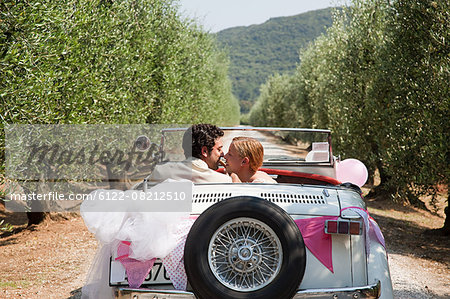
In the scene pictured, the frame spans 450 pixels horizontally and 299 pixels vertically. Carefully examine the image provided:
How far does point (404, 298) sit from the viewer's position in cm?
623

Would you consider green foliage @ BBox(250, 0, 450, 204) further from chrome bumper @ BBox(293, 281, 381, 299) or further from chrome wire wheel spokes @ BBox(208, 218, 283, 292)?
chrome wire wheel spokes @ BBox(208, 218, 283, 292)

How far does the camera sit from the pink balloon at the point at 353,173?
6906 mm

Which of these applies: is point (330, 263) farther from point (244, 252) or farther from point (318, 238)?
point (244, 252)

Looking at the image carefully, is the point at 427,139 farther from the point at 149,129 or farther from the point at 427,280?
the point at 149,129

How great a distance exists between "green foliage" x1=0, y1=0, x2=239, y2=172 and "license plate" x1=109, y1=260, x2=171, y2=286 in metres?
4.43

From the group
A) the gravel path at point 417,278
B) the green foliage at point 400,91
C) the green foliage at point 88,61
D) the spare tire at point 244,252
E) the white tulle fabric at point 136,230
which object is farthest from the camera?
the green foliage at point 400,91

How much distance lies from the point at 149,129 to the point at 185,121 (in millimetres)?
4834

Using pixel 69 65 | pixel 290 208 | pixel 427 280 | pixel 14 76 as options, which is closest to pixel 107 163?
pixel 69 65

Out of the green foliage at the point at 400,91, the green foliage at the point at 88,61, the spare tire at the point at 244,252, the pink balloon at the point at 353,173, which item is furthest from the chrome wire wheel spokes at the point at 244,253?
the green foliage at the point at 400,91

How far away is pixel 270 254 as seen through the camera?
3.42m

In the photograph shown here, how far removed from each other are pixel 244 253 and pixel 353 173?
157 inches

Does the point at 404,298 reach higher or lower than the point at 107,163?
lower

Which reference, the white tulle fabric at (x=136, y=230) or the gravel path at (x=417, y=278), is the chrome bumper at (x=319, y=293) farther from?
the gravel path at (x=417, y=278)

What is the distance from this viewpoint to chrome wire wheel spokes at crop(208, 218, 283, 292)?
133 inches
